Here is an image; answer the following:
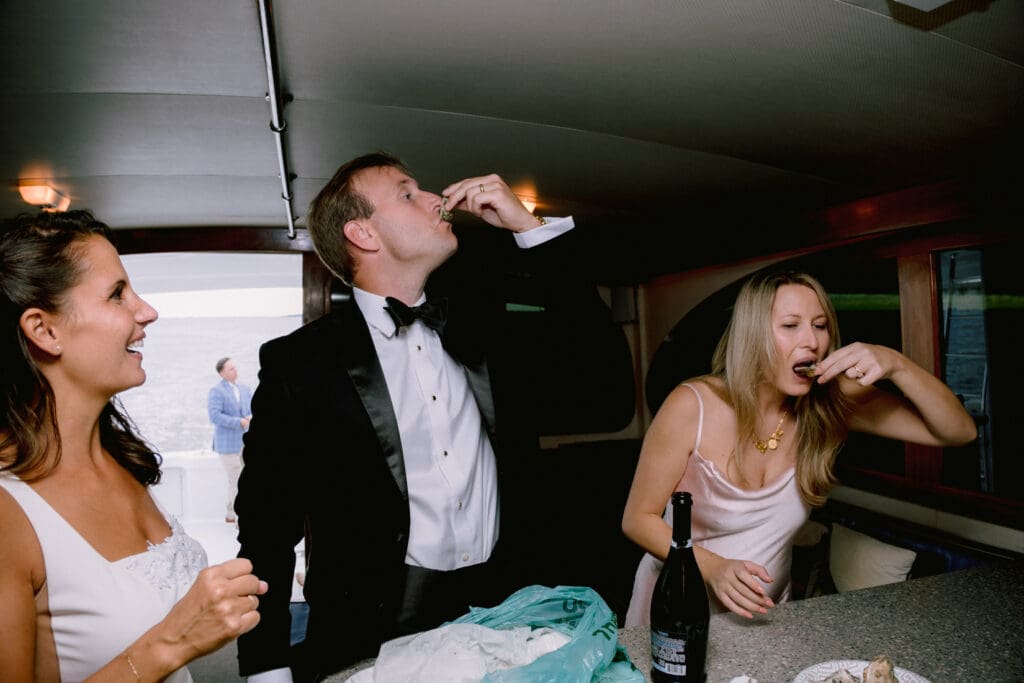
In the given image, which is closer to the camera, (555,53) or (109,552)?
(109,552)

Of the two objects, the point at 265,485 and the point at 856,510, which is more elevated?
the point at 265,485

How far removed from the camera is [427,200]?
195cm

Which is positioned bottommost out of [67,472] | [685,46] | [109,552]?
[109,552]

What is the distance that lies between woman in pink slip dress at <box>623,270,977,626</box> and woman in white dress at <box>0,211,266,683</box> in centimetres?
134

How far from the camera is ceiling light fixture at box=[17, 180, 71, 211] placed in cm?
372

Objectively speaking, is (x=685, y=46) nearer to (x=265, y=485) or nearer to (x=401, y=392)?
(x=401, y=392)

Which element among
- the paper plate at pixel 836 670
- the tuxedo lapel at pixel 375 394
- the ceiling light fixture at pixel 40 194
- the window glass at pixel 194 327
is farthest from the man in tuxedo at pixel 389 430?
the window glass at pixel 194 327

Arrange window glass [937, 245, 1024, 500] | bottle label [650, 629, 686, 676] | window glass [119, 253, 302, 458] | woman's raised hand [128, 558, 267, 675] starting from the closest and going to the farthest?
woman's raised hand [128, 558, 267, 675] → bottle label [650, 629, 686, 676] → window glass [937, 245, 1024, 500] → window glass [119, 253, 302, 458]

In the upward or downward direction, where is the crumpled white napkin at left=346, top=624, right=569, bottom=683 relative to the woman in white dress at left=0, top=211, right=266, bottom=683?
downward

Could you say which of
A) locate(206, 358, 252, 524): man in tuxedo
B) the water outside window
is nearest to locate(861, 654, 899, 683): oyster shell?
the water outside window

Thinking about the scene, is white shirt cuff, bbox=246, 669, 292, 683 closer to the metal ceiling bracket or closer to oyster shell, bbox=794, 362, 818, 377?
oyster shell, bbox=794, 362, 818, 377

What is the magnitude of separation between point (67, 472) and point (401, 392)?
893 mm

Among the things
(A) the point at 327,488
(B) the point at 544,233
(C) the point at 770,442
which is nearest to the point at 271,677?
(A) the point at 327,488

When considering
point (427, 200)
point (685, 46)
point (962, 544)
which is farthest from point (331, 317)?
point (962, 544)
